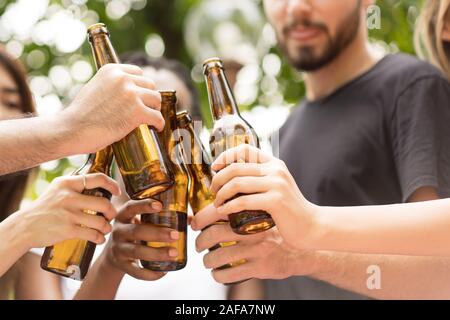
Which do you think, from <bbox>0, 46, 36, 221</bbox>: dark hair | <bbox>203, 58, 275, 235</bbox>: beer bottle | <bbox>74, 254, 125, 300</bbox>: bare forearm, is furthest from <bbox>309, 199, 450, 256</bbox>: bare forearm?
<bbox>0, 46, 36, 221</bbox>: dark hair

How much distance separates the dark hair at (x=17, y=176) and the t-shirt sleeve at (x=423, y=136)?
72 centimetres

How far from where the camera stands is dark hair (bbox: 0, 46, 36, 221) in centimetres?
125

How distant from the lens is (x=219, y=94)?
2.85ft

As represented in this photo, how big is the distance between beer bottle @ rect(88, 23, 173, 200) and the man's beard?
549 mm

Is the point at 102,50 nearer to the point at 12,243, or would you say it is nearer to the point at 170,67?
the point at 12,243

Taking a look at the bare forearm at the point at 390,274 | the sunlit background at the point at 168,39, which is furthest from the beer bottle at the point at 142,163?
the sunlit background at the point at 168,39

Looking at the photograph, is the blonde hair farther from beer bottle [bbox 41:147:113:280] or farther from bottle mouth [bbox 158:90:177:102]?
beer bottle [bbox 41:147:113:280]

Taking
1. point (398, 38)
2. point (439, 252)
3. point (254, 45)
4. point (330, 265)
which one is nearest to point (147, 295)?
point (330, 265)

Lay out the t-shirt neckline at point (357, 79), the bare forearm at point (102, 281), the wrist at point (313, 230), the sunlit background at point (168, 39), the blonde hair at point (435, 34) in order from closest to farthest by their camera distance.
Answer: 1. the wrist at point (313, 230)
2. the bare forearm at point (102, 281)
3. the blonde hair at point (435, 34)
4. the t-shirt neckline at point (357, 79)
5. the sunlit background at point (168, 39)

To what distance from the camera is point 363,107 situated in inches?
48.0

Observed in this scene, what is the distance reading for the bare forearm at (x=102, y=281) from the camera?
3.16 ft

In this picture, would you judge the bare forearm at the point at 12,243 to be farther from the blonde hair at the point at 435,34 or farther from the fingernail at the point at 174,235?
the blonde hair at the point at 435,34

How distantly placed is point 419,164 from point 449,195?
0.25 ft

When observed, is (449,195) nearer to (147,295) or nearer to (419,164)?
(419,164)
